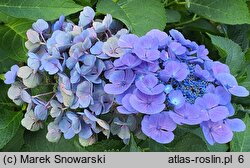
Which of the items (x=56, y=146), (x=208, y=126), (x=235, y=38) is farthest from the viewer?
(x=235, y=38)

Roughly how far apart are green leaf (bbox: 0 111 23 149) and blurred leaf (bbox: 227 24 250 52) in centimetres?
62

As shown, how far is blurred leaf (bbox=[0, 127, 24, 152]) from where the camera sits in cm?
145

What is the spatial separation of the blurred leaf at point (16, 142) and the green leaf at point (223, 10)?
1.83 ft

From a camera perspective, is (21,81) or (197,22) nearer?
(21,81)

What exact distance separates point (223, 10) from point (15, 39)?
0.54 meters

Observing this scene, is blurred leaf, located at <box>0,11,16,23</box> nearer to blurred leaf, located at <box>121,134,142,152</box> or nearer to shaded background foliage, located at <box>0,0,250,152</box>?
shaded background foliage, located at <box>0,0,250,152</box>

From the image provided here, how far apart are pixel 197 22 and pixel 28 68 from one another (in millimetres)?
617

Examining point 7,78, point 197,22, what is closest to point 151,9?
point 197,22

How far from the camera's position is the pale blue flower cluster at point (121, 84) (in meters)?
1.05

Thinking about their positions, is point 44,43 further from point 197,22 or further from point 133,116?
point 197,22

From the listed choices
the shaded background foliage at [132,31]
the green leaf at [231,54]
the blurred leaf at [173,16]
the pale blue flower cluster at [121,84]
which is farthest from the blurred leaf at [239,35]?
the pale blue flower cluster at [121,84]

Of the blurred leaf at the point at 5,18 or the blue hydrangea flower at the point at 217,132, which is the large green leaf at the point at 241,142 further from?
the blurred leaf at the point at 5,18

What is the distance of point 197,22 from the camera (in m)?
1.64

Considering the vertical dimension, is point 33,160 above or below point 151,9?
below
